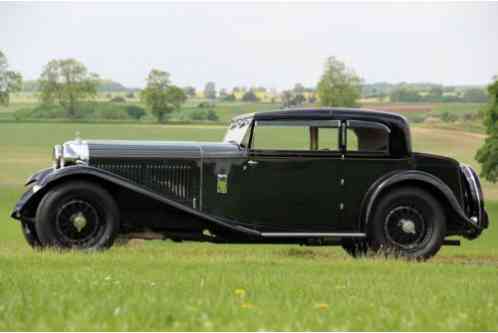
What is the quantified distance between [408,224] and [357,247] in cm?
83

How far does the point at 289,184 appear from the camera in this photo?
35.9ft

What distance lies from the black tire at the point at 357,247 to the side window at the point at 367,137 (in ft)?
3.61

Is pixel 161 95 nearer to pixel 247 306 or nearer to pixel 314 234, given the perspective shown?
pixel 314 234

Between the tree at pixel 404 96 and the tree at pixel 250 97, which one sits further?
the tree at pixel 404 96

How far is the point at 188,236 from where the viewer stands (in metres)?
11.0

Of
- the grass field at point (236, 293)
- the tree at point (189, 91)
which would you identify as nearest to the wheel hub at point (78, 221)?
the grass field at point (236, 293)

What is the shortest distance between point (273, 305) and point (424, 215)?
16.7 feet

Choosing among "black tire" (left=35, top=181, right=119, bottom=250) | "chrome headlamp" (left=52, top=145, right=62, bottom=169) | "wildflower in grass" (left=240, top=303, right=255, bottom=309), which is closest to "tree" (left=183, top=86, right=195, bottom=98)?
"chrome headlamp" (left=52, top=145, right=62, bottom=169)

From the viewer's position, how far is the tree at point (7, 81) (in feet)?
265

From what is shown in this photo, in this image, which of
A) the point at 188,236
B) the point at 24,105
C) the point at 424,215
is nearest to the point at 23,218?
the point at 188,236

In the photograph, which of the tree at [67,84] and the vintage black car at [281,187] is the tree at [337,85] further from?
the vintage black car at [281,187]

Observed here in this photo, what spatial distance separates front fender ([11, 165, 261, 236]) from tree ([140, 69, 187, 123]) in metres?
73.9

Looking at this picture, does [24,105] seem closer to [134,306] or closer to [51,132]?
[51,132]

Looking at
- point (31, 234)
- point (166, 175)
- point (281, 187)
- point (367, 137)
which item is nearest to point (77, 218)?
point (31, 234)
